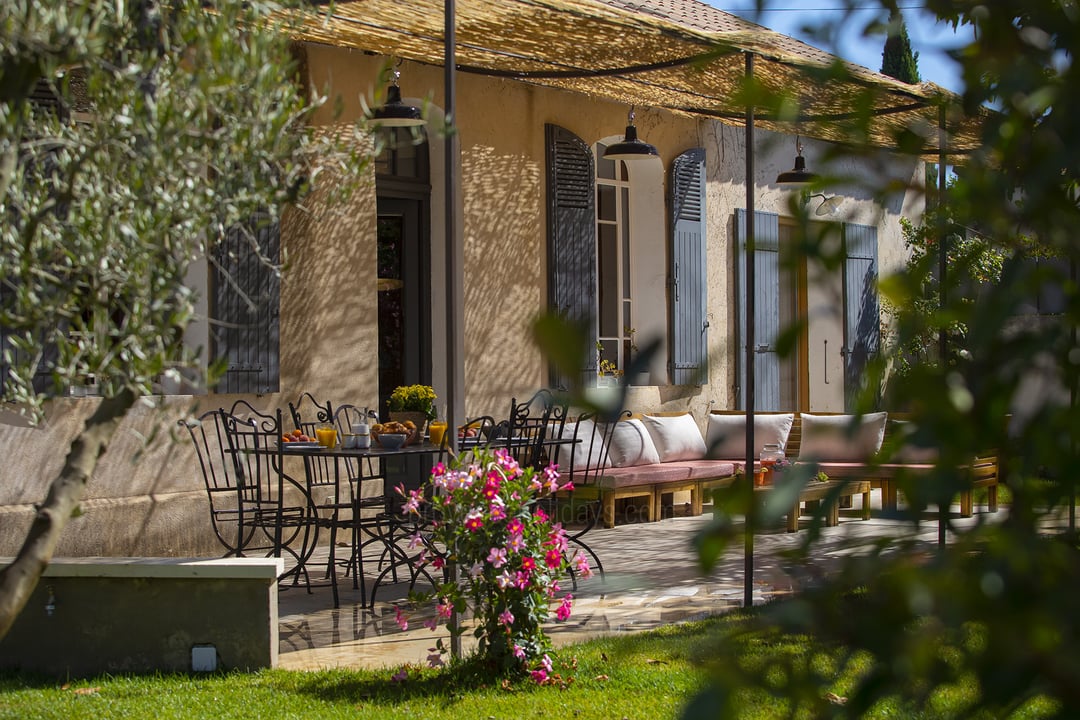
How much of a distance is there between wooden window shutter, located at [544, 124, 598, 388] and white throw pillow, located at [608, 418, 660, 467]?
601mm

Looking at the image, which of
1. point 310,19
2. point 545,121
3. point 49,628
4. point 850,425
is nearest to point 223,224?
point 850,425

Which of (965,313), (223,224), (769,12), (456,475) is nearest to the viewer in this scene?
(965,313)

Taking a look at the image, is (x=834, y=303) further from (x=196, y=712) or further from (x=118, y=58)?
(x=196, y=712)

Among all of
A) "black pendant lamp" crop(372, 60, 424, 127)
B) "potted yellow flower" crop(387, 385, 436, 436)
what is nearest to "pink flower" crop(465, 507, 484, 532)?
"potted yellow flower" crop(387, 385, 436, 436)

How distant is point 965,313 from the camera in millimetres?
779

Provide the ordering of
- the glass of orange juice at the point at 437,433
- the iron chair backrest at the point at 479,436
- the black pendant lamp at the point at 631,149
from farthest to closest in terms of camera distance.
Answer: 1. the black pendant lamp at the point at 631,149
2. the glass of orange juice at the point at 437,433
3. the iron chair backrest at the point at 479,436

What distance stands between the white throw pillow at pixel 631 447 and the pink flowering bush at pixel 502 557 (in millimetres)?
4775

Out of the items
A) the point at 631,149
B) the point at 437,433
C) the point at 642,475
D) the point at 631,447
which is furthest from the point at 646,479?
the point at 437,433

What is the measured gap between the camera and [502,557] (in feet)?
14.1

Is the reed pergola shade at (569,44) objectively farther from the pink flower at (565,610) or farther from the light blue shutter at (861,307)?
the light blue shutter at (861,307)

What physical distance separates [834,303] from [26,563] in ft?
5.83

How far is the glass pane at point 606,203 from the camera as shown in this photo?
1054 centimetres

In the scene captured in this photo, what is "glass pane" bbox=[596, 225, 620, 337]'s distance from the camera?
10594mm

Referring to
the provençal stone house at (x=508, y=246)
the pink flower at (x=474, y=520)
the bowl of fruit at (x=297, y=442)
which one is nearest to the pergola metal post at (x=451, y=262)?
the provençal stone house at (x=508, y=246)
